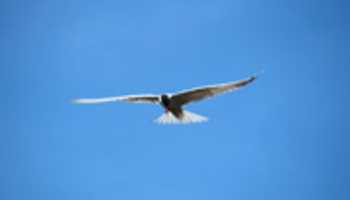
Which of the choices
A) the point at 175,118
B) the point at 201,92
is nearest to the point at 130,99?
the point at 175,118

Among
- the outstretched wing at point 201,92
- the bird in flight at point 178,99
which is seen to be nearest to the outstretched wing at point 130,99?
the bird in flight at point 178,99

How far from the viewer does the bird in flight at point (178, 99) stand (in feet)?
85.2

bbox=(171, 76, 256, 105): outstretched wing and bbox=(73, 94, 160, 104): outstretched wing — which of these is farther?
bbox=(73, 94, 160, 104): outstretched wing

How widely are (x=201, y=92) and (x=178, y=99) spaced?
24.1 inches

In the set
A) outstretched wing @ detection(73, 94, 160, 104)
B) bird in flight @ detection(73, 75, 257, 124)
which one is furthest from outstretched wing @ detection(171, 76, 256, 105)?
outstretched wing @ detection(73, 94, 160, 104)

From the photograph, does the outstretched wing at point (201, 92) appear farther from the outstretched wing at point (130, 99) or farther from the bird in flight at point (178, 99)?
the outstretched wing at point (130, 99)

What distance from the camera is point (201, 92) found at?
26188 mm

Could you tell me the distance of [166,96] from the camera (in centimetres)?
2625

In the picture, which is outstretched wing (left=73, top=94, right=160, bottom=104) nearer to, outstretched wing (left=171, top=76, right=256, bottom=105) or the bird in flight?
the bird in flight

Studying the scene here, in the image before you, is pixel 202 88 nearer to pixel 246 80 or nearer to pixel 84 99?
pixel 246 80

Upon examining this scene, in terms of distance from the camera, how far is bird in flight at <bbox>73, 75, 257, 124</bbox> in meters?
26.0

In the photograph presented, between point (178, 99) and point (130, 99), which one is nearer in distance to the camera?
point (178, 99)

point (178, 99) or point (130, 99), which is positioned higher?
point (130, 99)

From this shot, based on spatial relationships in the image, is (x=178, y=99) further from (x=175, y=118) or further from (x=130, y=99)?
(x=130, y=99)
